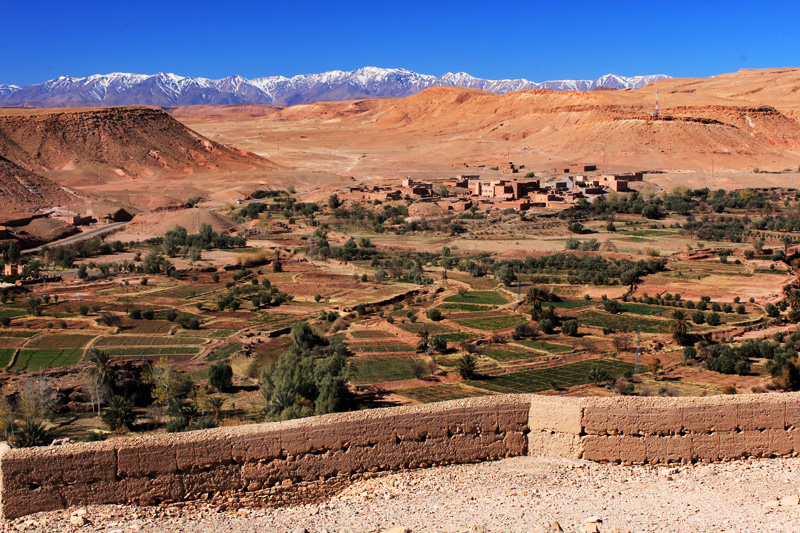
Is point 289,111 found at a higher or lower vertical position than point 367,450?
higher

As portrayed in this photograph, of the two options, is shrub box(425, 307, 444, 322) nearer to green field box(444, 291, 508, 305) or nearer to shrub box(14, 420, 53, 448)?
green field box(444, 291, 508, 305)

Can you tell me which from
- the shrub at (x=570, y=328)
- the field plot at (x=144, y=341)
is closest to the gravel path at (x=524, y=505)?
the field plot at (x=144, y=341)

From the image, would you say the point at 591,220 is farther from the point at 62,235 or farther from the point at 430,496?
the point at 430,496

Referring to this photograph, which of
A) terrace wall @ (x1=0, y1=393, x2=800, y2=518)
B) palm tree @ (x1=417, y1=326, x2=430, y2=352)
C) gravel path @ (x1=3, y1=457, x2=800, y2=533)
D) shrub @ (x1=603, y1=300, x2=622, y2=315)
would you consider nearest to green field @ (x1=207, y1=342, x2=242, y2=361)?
palm tree @ (x1=417, y1=326, x2=430, y2=352)

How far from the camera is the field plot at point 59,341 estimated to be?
2597 cm

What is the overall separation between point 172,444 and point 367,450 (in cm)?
188

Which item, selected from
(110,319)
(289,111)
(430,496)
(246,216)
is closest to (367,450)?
(430,496)

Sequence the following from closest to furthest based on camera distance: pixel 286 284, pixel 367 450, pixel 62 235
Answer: pixel 367 450 < pixel 286 284 < pixel 62 235

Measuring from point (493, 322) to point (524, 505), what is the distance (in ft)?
74.8

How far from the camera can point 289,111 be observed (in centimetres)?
17488

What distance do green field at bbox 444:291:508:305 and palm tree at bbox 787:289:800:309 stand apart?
10.6 metres

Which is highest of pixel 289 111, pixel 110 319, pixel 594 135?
pixel 289 111

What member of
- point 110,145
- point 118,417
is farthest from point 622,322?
point 110,145

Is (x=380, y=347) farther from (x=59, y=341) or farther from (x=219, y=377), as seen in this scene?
(x=59, y=341)
